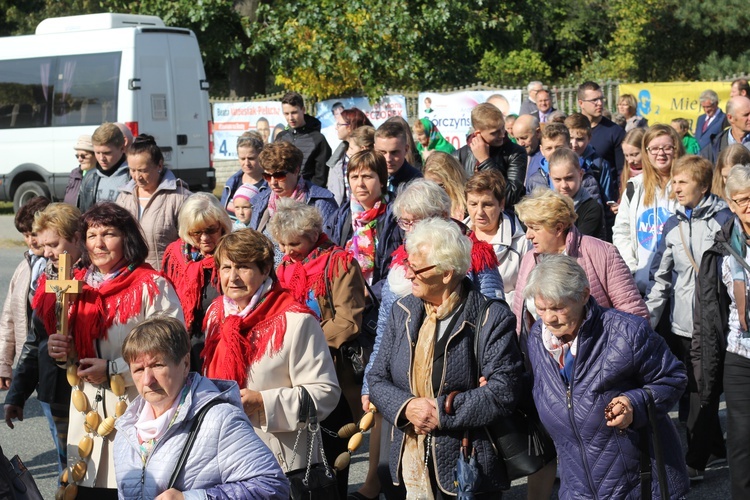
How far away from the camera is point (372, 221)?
254 inches

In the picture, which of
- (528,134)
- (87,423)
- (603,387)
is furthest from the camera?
(528,134)

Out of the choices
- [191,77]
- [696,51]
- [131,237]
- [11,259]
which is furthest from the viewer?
[696,51]

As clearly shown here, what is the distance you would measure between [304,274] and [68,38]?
46.3 feet

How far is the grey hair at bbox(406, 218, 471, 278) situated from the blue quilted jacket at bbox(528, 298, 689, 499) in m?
0.58

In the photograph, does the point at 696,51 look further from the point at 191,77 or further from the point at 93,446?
the point at 93,446

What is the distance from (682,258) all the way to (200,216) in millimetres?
2996

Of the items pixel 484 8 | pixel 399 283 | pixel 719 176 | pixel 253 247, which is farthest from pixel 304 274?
pixel 484 8

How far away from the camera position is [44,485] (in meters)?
6.59

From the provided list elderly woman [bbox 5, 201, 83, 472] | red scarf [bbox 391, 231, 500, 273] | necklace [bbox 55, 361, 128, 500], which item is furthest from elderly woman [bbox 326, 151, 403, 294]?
necklace [bbox 55, 361, 128, 500]

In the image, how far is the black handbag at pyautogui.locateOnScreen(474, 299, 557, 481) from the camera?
168 inches

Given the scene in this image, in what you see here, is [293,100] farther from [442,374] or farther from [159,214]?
[442,374]

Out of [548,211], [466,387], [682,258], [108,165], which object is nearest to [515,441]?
[466,387]

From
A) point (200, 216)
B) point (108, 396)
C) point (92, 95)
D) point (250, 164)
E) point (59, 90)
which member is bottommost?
point (108, 396)

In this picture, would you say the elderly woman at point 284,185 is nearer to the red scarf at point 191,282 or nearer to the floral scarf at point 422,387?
the red scarf at point 191,282
